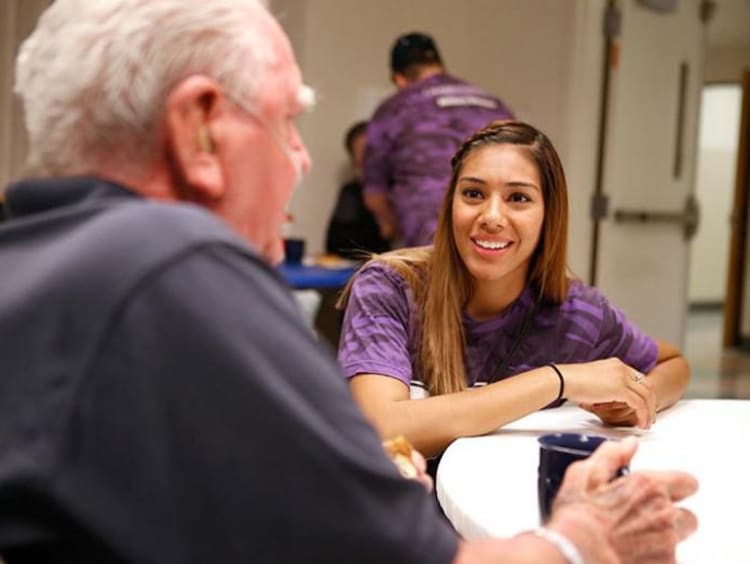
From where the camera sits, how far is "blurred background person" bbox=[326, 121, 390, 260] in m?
4.36

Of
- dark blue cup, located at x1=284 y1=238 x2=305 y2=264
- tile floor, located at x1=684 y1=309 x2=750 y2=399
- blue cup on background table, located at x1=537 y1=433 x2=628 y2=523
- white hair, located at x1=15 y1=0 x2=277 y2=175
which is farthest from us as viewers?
tile floor, located at x1=684 y1=309 x2=750 y2=399

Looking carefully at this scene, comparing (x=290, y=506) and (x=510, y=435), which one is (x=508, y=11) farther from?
(x=290, y=506)

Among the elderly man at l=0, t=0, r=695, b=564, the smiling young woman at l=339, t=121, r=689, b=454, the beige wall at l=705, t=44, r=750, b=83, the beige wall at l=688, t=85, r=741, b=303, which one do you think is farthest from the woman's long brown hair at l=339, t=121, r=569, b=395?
the beige wall at l=688, t=85, r=741, b=303

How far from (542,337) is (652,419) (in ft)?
0.97

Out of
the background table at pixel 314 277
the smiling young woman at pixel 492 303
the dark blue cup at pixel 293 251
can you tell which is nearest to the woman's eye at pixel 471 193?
the smiling young woman at pixel 492 303

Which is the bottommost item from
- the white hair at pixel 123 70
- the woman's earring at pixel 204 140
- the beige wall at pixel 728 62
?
the woman's earring at pixel 204 140

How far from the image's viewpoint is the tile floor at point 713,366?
19.7ft

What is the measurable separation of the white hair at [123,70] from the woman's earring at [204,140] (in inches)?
1.3

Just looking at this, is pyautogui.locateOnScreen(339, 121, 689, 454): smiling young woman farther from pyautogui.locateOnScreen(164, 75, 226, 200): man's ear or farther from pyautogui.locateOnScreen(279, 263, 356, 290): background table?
pyautogui.locateOnScreen(279, 263, 356, 290): background table

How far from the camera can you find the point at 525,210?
1849 mm

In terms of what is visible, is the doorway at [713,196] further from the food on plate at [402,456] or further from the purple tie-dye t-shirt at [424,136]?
the food on plate at [402,456]

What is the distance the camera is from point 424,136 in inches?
130

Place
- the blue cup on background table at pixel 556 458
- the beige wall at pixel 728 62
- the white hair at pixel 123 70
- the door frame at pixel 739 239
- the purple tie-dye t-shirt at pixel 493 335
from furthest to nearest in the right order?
the beige wall at pixel 728 62 → the door frame at pixel 739 239 → the purple tie-dye t-shirt at pixel 493 335 → the blue cup on background table at pixel 556 458 → the white hair at pixel 123 70

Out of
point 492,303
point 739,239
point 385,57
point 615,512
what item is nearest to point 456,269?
point 492,303
